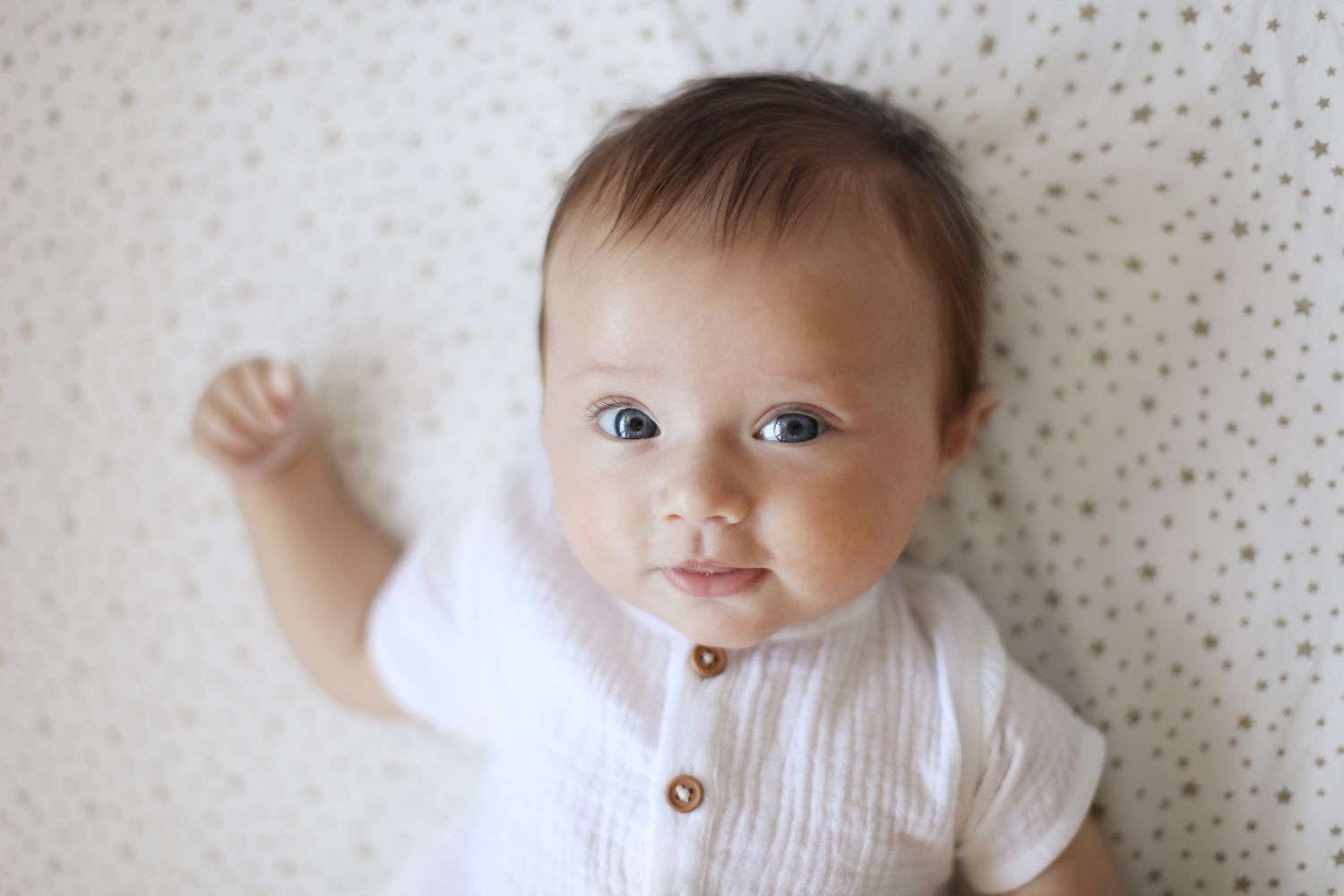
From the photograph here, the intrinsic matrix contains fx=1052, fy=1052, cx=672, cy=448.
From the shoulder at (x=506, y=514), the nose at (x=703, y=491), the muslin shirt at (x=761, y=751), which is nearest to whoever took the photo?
the nose at (x=703, y=491)

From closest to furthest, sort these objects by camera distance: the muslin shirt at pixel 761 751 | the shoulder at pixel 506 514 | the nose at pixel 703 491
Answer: the nose at pixel 703 491, the muslin shirt at pixel 761 751, the shoulder at pixel 506 514

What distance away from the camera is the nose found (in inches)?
33.1

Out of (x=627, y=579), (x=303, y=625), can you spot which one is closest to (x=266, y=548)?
(x=303, y=625)

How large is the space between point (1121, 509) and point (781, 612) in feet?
1.42

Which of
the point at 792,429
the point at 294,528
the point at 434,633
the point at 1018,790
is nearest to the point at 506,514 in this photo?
the point at 434,633

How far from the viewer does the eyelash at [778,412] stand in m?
0.88

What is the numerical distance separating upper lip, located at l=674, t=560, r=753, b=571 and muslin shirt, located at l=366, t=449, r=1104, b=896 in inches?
5.1

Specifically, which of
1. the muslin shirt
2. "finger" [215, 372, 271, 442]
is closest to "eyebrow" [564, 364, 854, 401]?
the muslin shirt

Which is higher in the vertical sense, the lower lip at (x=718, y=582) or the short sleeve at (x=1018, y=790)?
the lower lip at (x=718, y=582)

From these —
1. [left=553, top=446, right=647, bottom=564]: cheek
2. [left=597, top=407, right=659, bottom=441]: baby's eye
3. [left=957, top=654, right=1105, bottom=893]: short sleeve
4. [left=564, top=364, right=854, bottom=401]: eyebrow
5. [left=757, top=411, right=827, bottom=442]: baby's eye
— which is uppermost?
[left=564, top=364, right=854, bottom=401]: eyebrow

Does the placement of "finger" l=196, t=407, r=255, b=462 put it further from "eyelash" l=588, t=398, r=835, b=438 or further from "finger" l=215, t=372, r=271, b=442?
"eyelash" l=588, t=398, r=835, b=438

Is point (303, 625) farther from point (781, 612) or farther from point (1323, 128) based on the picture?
point (1323, 128)

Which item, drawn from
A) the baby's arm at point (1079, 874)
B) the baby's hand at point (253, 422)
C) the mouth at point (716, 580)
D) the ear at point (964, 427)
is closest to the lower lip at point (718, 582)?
the mouth at point (716, 580)

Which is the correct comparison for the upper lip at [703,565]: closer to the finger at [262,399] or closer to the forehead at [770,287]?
the forehead at [770,287]
